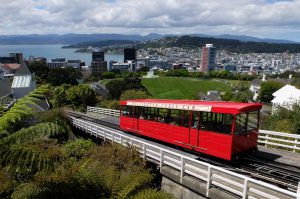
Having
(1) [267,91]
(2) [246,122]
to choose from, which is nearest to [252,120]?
(2) [246,122]

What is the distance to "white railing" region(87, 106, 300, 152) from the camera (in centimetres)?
1464

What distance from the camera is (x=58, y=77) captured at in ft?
282

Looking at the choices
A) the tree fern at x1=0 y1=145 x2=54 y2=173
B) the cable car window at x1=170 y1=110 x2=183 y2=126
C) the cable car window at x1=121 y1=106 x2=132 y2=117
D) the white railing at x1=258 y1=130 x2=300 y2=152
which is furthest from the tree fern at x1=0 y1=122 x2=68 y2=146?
the white railing at x1=258 y1=130 x2=300 y2=152

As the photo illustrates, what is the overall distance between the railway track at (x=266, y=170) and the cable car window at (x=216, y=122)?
1.50 m

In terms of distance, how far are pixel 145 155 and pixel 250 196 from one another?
6.06 m

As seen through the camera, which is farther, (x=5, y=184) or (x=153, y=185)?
(x=153, y=185)

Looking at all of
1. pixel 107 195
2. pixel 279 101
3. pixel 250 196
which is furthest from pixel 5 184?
pixel 279 101

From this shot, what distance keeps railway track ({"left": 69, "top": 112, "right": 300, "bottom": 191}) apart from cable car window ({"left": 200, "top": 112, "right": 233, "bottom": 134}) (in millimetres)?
1505

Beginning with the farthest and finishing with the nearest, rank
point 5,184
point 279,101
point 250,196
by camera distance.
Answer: point 279,101 → point 5,184 → point 250,196

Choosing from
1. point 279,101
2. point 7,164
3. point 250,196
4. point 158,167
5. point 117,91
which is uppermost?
point 7,164

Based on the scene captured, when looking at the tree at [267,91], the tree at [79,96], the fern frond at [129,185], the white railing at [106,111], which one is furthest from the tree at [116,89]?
the fern frond at [129,185]

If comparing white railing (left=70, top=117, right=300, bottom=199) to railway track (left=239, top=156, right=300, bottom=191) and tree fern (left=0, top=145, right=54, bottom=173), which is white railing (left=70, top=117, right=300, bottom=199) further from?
tree fern (left=0, top=145, right=54, bottom=173)

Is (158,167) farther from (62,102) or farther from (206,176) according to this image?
(62,102)

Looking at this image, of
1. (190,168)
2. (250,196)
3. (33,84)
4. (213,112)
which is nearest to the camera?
(250,196)
